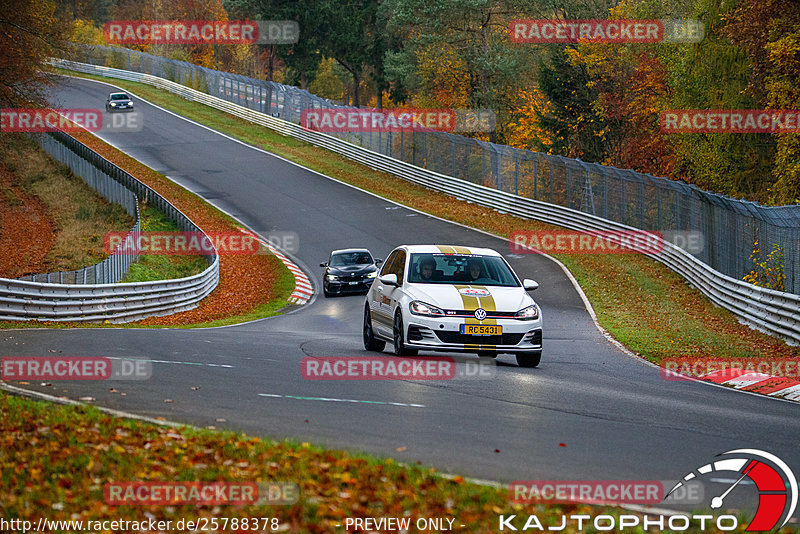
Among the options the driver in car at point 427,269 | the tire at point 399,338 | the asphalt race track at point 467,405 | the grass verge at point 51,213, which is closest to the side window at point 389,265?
the driver in car at point 427,269

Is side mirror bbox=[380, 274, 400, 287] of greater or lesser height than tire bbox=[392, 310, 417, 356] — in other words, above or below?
above

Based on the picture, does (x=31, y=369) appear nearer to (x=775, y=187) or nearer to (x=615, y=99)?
(x=775, y=187)

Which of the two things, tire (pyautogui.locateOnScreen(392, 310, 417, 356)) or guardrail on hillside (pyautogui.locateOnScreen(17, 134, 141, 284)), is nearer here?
tire (pyautogui.locateOnScreen(392, 310, 417, 356))

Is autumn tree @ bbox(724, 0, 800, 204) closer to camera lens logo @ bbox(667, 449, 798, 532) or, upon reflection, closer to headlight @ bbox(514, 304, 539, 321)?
headlight @ bbox(514, 304, 539, 321)

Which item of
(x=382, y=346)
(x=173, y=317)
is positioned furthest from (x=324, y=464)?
(x=173, y=317)

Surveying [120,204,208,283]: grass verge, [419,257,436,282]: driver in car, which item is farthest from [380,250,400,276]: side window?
[120,204,208,283]: grass verge

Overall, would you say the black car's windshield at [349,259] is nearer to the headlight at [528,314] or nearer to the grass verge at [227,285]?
the grass verge at [227,285]

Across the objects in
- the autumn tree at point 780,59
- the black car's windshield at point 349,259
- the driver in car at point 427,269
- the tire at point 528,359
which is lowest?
the black car's windshield at point 349,259

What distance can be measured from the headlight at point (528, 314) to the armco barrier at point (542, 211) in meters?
7.26

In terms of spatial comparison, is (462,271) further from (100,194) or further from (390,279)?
(100,194)

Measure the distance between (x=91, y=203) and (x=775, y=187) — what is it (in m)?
28.9

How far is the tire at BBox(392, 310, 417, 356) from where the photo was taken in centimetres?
1418

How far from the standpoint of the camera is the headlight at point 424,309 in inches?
543

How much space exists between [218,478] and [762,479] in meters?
4.27
